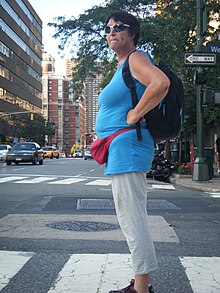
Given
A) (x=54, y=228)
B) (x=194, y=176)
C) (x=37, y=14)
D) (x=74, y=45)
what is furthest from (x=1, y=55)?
(x=54, y=228)

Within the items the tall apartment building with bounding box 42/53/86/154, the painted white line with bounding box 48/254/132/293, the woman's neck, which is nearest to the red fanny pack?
the woman's neck

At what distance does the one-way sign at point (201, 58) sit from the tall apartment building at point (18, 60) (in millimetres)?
54100

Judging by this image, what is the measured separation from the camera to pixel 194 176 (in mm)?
14805

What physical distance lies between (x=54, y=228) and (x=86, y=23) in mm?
19274

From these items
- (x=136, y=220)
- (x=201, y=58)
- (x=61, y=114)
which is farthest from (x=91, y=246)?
(x=61, y=114)

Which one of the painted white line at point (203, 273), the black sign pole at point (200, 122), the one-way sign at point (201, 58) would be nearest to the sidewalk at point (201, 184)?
the black sign pole at point (200, 122)

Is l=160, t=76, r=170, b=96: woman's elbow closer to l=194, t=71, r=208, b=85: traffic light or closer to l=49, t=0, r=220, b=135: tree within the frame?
l=194, t=71, r=208, b=85: traffic light

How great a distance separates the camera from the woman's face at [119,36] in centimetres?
320

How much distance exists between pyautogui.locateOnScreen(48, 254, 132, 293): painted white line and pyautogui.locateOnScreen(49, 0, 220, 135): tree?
15292mm

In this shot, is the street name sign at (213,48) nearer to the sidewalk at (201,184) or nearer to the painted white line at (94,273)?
the sidewalk at (201,184)

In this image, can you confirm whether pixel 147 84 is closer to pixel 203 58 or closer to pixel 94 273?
pixel 94 273

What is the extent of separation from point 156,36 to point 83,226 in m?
16.2

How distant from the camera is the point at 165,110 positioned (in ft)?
9.82

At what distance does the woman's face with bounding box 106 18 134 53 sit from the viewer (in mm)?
3203
